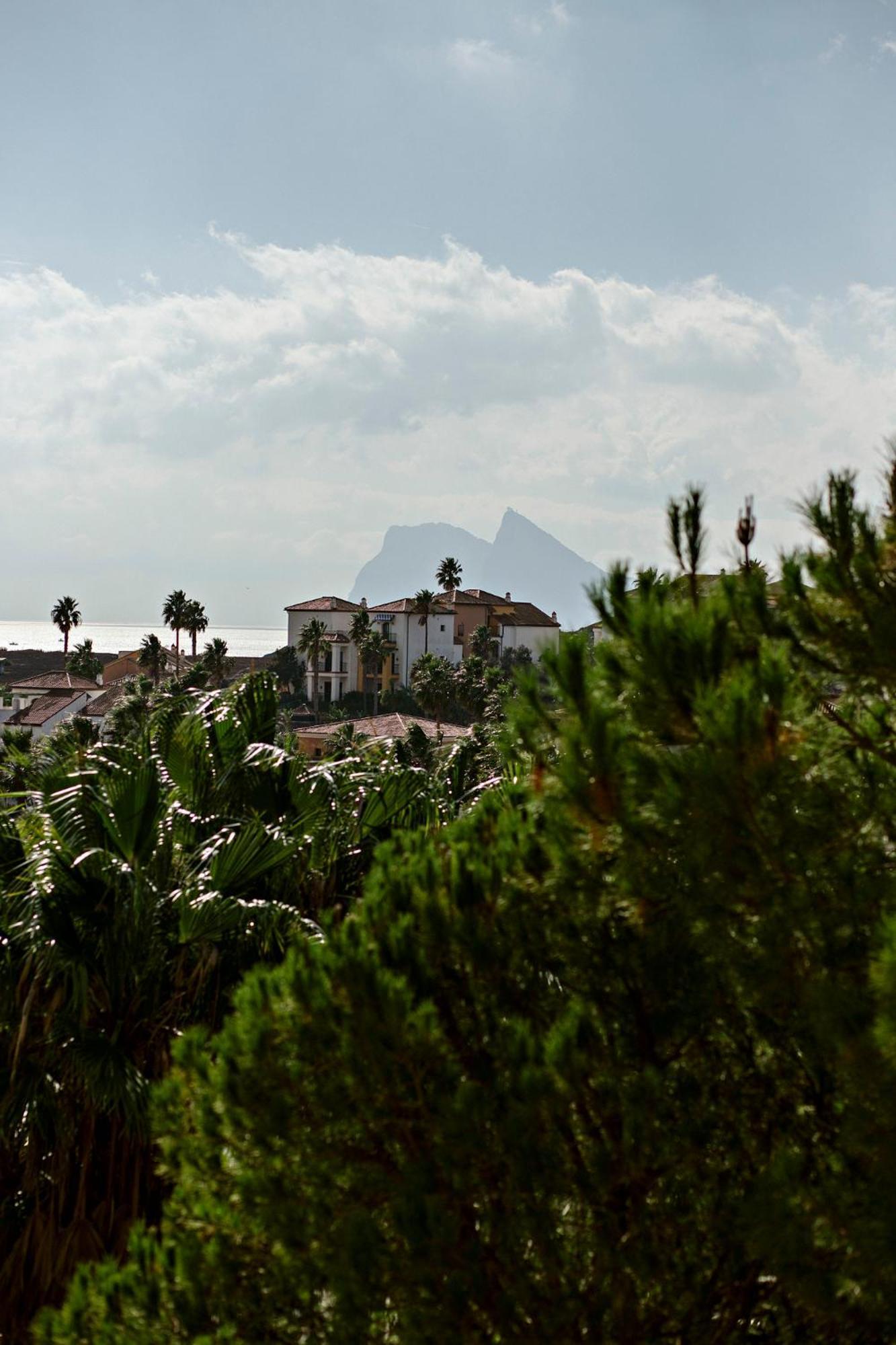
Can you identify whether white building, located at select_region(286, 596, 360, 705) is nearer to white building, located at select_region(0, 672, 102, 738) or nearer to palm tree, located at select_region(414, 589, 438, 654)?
palm tree, located at select_region(414, 589, 438, 654)

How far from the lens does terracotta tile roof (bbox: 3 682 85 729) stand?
6334 cm

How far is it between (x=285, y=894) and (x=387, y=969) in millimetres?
4318

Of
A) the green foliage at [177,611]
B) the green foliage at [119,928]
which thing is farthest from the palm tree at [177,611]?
the green foliage at [119,928]

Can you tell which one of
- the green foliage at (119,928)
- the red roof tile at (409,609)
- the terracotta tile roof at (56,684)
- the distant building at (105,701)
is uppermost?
the red roof tile at (409,609)

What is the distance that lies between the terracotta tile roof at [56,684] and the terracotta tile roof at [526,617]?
94.4ft

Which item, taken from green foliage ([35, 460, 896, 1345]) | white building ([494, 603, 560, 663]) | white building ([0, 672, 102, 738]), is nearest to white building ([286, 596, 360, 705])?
white building ([494, 603, 560, 663])

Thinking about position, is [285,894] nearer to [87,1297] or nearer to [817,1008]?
[87,1297]

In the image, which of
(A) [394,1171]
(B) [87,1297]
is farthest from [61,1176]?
(A) [394,1171]

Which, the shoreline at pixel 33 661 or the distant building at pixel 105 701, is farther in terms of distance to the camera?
the shoreline at pixel 33 661

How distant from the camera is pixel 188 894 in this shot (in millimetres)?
6105

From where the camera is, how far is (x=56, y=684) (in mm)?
73062

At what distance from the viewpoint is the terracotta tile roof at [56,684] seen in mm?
71744

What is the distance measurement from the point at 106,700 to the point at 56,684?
1029 centimetres

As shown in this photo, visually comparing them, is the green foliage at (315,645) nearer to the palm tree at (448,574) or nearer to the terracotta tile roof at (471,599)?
the palm tree at (448,574)
